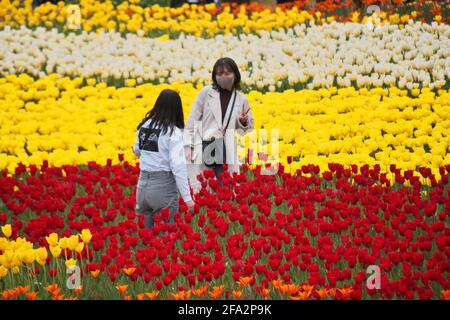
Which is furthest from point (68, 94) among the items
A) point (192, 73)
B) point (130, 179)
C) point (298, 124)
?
point (130, 179)

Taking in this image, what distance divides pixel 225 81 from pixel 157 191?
169cm

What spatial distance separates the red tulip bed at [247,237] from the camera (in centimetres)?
550

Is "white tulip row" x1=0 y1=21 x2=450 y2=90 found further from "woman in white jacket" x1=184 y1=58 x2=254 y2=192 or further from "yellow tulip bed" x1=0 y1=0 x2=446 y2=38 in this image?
"woman in white jacket" x1=184 y1=58 x2=254 y2=192

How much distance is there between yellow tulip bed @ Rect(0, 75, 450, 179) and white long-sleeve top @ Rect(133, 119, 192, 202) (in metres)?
2.57

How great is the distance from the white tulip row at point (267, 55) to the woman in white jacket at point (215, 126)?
473 centimetres

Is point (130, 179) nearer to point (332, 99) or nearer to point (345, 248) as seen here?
point (345, 248)

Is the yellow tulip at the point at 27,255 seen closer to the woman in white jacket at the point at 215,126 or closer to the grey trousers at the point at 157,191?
the grey trousers at the point at 157,191

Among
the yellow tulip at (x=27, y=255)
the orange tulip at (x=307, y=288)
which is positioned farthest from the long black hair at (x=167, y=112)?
the orange tulip at (x=307, y=288)

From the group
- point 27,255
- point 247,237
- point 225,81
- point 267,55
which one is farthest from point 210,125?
point 267,55

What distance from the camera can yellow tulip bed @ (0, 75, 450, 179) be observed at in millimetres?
9789

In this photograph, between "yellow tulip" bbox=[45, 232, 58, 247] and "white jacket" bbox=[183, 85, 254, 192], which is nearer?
"yellow tulip" bbox=[45, 232, 58, 247]

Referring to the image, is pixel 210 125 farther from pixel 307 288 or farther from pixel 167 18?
pixel 167 18

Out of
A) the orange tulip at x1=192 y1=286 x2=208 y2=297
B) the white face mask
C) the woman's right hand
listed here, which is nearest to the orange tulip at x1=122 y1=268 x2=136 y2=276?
the orange tulip at x1=192 y1=286 x2=208 y2=297
